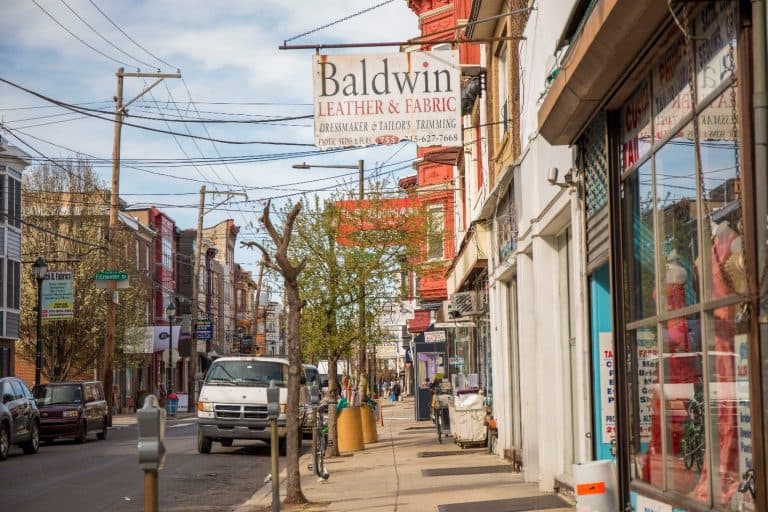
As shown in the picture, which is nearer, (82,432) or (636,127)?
(636,127)

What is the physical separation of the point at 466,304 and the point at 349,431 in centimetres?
380

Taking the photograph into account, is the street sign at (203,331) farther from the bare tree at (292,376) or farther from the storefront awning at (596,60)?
the storefront awning at (596,60)

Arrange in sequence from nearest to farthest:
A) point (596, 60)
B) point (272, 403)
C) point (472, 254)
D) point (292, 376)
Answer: point (596, 60) → point (272, 403) → point (292, 376) → point (472, 254)

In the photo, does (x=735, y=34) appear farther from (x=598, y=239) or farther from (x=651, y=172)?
(x=598, y=239)

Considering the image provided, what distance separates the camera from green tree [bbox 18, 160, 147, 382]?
151ft

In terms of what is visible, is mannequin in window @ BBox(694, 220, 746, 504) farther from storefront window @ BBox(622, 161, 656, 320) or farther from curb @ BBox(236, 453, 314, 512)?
curb @ BBox(236, 453, 314, 512)

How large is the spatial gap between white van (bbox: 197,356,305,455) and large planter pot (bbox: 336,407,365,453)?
143 centimetres

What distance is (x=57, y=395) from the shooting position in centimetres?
2969

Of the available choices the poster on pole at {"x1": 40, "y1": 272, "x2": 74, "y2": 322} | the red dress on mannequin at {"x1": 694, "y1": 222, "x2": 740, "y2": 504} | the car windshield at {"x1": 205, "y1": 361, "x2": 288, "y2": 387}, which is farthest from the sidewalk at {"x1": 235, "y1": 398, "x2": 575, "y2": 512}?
the poster on pole at {"x1": 40, "y1": 272, "x2": 74, "y2": 322}

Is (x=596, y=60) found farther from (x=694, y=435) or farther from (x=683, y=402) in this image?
(x=694, y=435)

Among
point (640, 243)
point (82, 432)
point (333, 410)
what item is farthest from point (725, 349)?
point (82, 432)

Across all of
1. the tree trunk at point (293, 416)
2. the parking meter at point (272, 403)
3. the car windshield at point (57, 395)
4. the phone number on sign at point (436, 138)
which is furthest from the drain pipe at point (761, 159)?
the car windshield at point (57, 395)

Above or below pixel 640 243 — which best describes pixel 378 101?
above

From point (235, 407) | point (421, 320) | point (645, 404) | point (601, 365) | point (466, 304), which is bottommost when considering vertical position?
point (235, 407)
